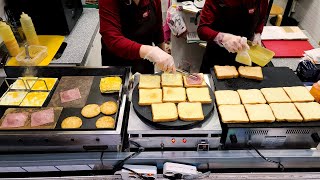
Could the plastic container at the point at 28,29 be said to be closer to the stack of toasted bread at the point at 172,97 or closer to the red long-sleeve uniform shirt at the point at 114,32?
the red long-sleeve uniform shirt at the point at 114,32

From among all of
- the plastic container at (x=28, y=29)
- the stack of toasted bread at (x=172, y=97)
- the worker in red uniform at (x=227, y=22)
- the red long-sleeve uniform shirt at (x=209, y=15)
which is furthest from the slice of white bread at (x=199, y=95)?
the plastic container at (x=28, y=29)

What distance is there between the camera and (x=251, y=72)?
1.74 meters

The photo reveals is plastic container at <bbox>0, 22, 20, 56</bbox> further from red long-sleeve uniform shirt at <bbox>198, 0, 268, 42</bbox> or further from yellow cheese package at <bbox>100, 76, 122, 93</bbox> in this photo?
red long-sleeve uniform shirt at <bbox>198, 0, 268, 42</bbox>

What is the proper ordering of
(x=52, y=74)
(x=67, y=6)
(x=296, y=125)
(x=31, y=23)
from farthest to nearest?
(x=67, y=6) → (x=31, y=23) → (x=52, y=74) → (x=296, y=125)

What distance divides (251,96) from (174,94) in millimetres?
458

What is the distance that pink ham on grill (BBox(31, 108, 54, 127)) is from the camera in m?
1.40

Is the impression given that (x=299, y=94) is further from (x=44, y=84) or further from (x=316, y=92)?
(x=44, y=84)

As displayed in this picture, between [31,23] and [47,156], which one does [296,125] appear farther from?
[31,23]

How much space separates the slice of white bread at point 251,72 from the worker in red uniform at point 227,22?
356 mm

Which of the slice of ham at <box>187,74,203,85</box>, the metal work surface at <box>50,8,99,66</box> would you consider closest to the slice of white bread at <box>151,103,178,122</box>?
the slice of ham at <box>187,74,203,85</box>

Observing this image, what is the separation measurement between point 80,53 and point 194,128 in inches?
63.4

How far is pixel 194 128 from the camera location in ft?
4.58

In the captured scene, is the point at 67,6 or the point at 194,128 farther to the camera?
the point at 67,6

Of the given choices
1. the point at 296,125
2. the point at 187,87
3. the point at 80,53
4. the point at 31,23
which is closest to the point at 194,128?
the point at 187,87
